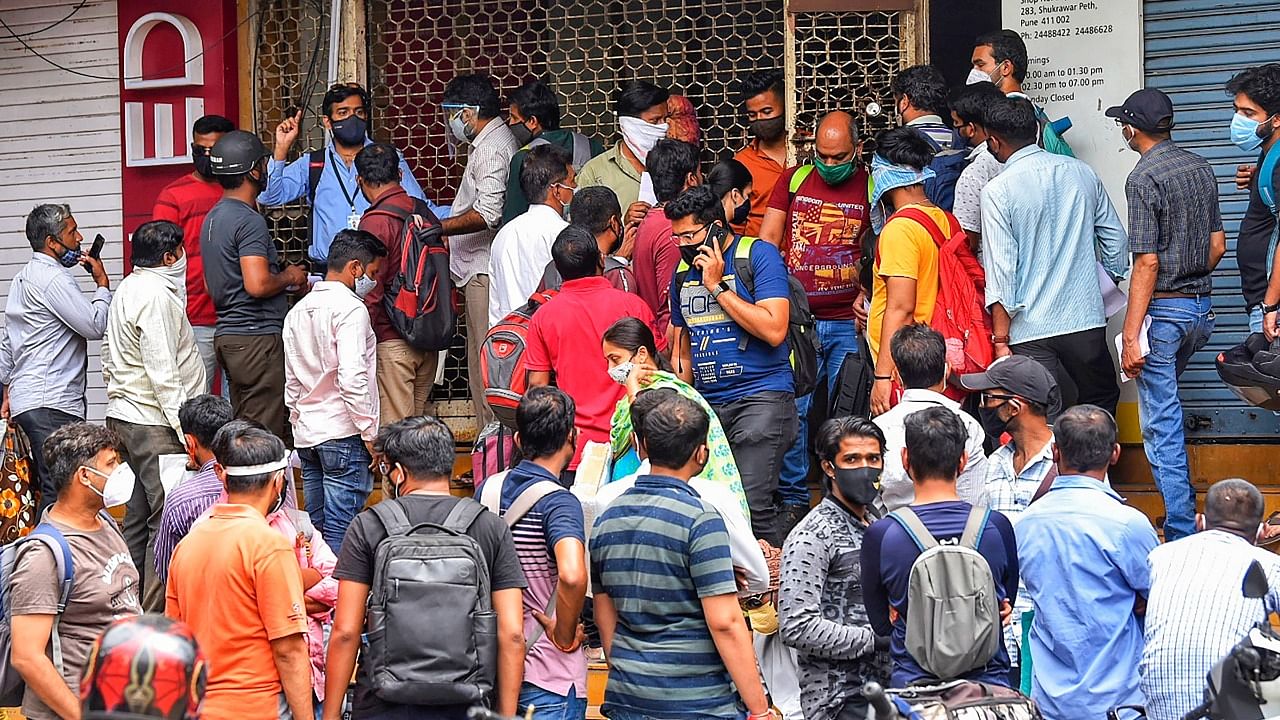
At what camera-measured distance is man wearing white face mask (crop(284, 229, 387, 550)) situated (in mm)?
7185

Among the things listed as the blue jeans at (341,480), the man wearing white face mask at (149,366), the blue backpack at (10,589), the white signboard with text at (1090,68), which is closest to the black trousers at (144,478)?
the man wearing white face mask at (149,366)

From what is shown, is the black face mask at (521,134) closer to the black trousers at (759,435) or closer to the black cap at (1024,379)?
the black trousers at (759,435)

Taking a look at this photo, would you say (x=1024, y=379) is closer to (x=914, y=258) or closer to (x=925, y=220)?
(x=914, y=258)

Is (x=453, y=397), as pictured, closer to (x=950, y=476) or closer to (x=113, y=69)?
(x=113, y=69)

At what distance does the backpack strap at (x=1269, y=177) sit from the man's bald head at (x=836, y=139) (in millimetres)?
1860

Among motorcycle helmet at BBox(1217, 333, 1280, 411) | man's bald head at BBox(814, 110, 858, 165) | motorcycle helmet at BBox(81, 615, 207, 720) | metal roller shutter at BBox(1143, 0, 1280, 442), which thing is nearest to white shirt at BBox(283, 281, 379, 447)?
man's bald head at BBox(814, 110, 858, 165)

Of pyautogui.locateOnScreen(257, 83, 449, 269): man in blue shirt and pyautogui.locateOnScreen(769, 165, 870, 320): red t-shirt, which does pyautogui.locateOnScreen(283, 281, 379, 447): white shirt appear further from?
pyautogui.locateOnScreen(769, 165, 870, 320): red t-shirt

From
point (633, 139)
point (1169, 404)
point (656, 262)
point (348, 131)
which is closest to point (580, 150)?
point (633, 139)

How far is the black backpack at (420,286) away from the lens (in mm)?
7824

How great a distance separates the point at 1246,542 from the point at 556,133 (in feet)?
16.1

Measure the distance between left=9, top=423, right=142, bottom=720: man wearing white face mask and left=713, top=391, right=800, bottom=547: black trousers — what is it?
2552 mm

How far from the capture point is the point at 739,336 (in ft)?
21.2

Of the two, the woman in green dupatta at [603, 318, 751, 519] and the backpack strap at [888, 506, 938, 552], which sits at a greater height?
the woman in green dupatta at [603, 318, 751, 519]

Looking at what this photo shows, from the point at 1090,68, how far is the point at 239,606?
5.35 m
